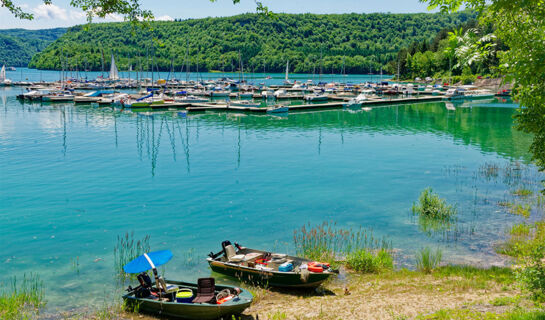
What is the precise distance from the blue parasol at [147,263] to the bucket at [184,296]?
1.21m

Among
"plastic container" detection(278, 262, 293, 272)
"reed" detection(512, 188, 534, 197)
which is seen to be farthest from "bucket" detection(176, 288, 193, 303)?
"reed" detection(512, 188, 534, 197)

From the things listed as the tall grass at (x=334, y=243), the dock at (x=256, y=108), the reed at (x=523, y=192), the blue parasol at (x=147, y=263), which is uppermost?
the dock at (x=256, y=108)

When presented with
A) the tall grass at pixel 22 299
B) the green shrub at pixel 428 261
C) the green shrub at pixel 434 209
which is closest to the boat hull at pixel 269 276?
the green shrub at pixel 428 261

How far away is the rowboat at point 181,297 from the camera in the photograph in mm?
14961

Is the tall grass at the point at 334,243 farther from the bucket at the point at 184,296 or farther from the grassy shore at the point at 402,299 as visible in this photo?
the bucket at the point at 184,296

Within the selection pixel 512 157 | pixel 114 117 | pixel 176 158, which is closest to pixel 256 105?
pixel 114 117

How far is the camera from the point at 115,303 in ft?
55.1

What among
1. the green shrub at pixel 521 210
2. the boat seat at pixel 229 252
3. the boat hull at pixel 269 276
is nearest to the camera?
the boat hull at pixel 269 276

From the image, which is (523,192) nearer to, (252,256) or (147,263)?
(252,256)

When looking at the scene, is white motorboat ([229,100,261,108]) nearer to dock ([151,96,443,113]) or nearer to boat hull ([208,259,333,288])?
dock ([151,96,443,113])

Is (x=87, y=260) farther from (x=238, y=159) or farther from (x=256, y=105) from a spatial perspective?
(x=256, y=105)

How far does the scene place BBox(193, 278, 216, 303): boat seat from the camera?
1530cm

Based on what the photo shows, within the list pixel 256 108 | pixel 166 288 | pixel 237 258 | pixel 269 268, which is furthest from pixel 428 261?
pixel 256 108

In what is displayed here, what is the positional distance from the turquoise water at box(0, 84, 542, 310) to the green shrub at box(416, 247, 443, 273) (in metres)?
0.64
